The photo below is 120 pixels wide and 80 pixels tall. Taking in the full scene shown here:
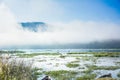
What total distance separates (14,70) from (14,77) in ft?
1.08

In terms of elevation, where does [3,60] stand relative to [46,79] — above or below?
above

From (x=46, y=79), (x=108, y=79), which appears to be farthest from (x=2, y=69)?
(x=108, y=79)

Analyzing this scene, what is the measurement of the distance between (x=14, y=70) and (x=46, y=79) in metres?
6.35

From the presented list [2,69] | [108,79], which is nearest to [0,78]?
[2,69]

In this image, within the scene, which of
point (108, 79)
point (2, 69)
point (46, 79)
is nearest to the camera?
point (2, 69)

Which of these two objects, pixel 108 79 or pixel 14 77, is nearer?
pixel 14 77

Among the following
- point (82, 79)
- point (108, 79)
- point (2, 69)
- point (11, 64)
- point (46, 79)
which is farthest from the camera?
point (82, 79)

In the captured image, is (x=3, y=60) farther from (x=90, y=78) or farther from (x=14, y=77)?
(x=90, y=78)

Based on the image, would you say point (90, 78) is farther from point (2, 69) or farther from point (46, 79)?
point (2, 69)

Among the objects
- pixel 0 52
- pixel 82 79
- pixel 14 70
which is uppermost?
pixel 0 52

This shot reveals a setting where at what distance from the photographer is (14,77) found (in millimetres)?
13180

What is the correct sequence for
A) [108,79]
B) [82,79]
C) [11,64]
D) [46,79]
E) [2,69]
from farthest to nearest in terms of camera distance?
[82,79] < [108,79] < [46,79] < [11,64] < [2,69]

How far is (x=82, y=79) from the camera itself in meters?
27.2

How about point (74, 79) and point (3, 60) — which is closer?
point (3, 60)
